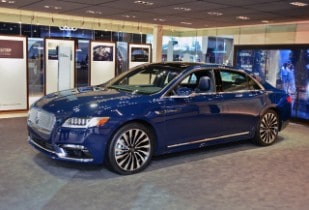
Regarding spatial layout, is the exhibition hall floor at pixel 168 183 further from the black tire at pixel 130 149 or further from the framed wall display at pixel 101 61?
the framed wall display at pixel 101 61

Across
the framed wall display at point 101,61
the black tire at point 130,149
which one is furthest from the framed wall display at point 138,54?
the black tire at point 130,149

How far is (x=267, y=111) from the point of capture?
6.24m

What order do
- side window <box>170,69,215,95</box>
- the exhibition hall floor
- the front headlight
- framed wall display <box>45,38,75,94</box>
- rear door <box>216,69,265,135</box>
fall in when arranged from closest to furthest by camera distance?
the exhibition hall floor, the front headlight, side window <box>170,69,215,95</box>, rear door <box>216,69,265,135</box>, framed wall display <box>45,38,75,94</box>

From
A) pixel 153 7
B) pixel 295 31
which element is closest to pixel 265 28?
pixel 295 31

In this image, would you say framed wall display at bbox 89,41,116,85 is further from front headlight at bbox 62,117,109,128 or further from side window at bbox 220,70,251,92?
front headlight at bbox 62,117,109,128

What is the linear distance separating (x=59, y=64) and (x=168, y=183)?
308 inches

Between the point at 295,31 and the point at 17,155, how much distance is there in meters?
8.04

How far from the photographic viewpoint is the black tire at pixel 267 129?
20.2 ft

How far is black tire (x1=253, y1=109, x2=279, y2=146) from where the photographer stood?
616 cm

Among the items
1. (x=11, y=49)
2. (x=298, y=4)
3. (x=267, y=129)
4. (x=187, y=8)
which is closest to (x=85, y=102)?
(x=267, y=129)

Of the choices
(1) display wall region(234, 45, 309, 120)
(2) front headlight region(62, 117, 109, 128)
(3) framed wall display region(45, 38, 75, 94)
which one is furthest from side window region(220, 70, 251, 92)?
(3) framed wall display region(45, 38, 75, 94)

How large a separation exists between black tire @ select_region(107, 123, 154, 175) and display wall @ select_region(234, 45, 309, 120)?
17.9 feet

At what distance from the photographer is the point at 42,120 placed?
14.8ft

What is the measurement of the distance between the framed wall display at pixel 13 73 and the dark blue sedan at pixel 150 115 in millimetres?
4493
